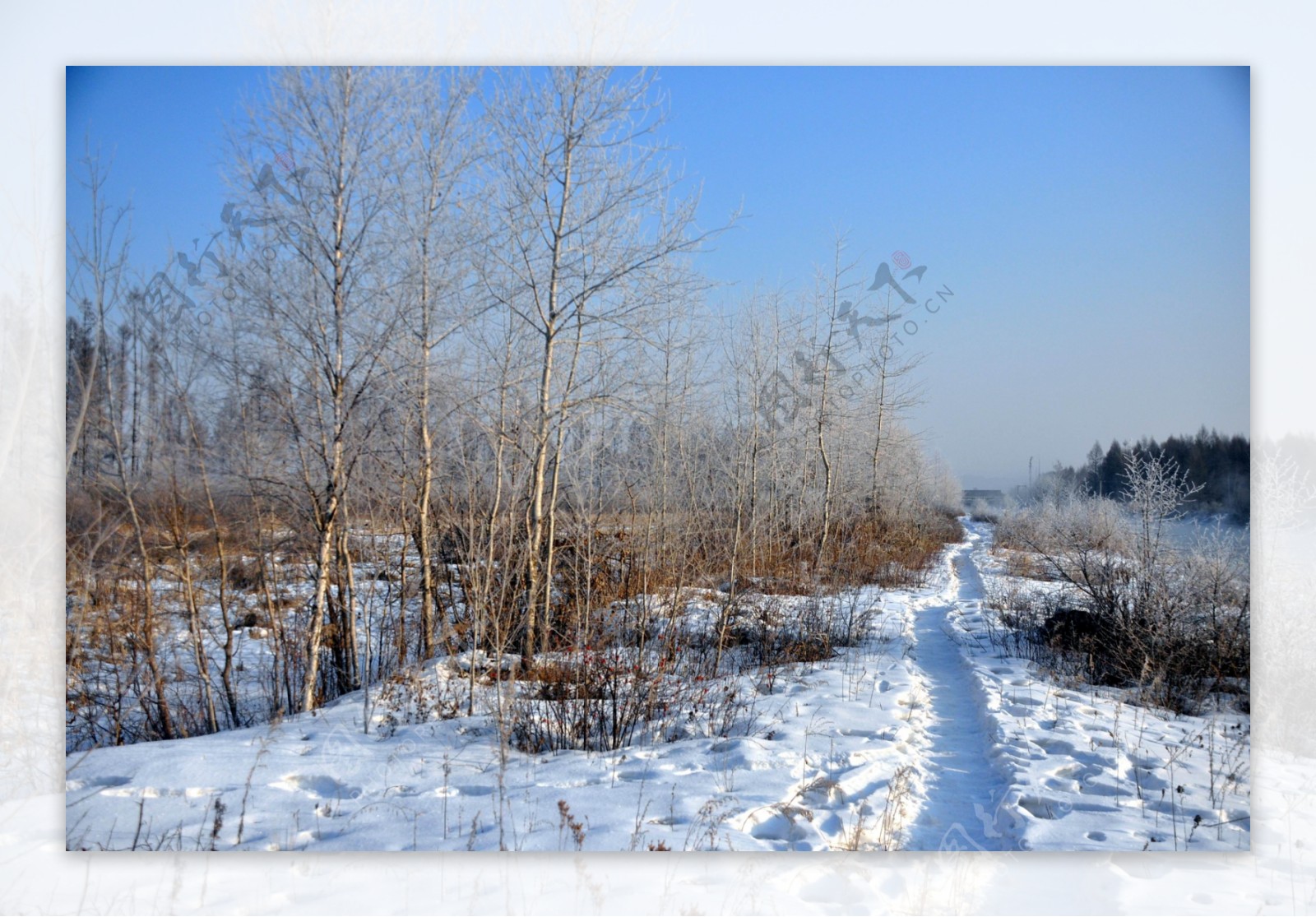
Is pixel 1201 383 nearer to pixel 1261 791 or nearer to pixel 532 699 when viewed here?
pixel 1261 791

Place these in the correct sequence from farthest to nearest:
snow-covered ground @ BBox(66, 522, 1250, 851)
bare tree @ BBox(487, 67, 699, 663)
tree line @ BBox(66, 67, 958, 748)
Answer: bare tree @ BBox(487, 67, 699, 663) < tree line @ BBox(66, 67, 958, 748) < snow-covered ground @ BBox(66, 522, 1250, 851)

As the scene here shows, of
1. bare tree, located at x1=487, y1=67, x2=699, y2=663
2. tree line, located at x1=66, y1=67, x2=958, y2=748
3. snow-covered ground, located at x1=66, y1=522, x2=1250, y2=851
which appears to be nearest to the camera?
snow-covered ground, located at x1=66, y1=522, x2=1250, y2=851

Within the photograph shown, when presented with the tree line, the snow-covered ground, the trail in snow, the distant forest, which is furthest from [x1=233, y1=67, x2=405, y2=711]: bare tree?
the distant forest

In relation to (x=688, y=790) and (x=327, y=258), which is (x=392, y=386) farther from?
(x=688, y=790)

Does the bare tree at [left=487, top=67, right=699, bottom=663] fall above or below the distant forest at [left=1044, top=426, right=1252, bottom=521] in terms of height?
above

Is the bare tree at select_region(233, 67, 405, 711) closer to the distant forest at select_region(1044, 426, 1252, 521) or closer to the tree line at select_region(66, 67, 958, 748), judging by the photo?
the tree line at select_region(66, 67, 958, 748)

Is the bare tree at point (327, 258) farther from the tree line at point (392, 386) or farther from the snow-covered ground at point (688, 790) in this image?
the snow-covered ground at point (688, 790)

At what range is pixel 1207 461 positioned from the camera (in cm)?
285

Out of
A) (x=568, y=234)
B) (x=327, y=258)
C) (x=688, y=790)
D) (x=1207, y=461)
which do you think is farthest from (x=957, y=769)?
(x=327, y=258)

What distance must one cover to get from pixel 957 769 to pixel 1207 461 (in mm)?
1573

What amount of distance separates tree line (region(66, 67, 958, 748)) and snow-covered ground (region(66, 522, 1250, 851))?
36cm

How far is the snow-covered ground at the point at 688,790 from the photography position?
259 cm

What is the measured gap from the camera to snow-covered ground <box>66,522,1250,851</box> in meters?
2.59

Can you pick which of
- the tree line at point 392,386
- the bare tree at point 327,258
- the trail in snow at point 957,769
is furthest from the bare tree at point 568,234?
the trail in snow at point 957,769
